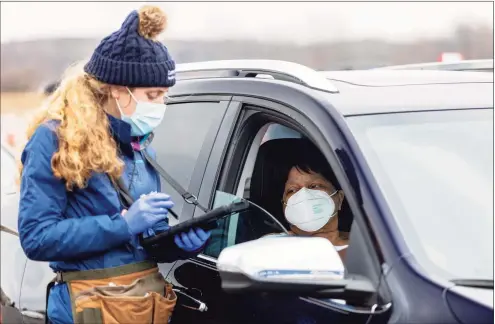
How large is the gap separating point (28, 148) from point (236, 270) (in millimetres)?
881

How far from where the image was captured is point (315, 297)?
2295 millimetres

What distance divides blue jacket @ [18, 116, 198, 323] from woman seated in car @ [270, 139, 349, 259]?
0.46m

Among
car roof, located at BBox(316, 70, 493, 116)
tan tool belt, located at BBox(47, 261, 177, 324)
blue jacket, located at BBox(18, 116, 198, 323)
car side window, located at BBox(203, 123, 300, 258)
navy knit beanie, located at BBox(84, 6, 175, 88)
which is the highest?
car roof, located at BBox(316, 70, 493, 116)

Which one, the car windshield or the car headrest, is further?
the car headrest

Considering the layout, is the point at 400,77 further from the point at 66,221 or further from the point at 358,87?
the point at 66,221

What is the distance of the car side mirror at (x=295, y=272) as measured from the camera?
224cm

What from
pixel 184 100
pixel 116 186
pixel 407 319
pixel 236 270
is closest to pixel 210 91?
pixel 184 100

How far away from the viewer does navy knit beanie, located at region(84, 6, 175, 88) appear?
289 centimetres

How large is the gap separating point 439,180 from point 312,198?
0.66m

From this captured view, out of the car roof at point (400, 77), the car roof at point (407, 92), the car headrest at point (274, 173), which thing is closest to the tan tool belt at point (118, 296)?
the car headrest at point (274, 173)

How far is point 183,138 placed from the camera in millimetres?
3420

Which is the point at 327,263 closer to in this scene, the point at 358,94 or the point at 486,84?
the point at 358,94

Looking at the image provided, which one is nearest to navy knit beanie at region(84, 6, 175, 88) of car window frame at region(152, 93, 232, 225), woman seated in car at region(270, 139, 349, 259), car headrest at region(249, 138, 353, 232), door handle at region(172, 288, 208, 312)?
car window frame at region(152, 93, 232, 225)

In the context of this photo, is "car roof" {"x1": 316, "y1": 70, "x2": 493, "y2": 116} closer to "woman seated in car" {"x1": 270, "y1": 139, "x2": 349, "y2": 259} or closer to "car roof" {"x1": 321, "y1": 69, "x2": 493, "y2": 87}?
"car roof" {"x1": 321, "y1": 69, "x2": 493, "y2": 87}
